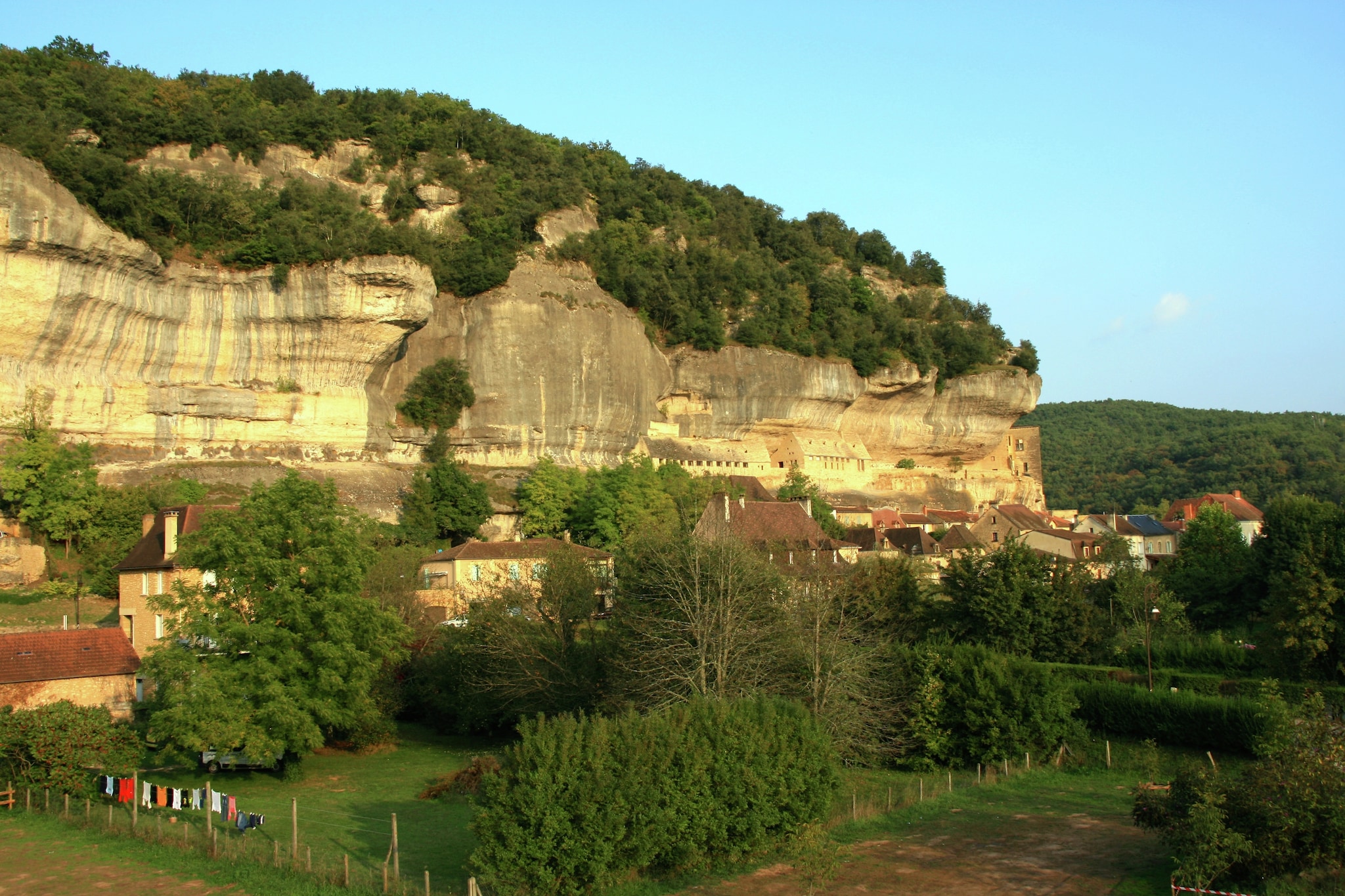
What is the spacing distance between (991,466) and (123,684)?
61.4m

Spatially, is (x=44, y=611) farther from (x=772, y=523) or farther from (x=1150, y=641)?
(x=1150, y=641)

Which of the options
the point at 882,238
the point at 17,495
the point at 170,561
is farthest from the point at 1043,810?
the point at 882,238

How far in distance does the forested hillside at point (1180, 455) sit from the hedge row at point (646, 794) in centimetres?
7209

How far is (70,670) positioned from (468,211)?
38.5 m

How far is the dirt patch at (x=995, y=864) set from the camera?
14406mm

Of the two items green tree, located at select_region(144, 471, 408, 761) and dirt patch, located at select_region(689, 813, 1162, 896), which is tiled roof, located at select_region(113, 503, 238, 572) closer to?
green tree, located at select_region(144, 471, 408, 761)

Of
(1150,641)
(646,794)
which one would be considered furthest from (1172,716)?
(646,794)

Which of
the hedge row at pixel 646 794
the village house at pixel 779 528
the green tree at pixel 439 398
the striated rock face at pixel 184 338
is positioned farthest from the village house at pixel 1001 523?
the hedge row at pixel 646 794

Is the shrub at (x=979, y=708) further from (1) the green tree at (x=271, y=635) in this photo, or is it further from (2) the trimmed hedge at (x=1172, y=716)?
(1) the green tree at (x=271, y=635)

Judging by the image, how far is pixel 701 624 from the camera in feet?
69.3

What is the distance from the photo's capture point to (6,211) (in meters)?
35.5

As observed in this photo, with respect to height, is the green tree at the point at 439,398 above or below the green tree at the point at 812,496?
above

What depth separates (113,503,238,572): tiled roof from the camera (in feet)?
84.3

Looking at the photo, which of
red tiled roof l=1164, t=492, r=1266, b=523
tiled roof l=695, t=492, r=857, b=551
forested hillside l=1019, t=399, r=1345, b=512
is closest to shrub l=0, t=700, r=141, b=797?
tiled roof l=695, t=492, r=857, b=551
